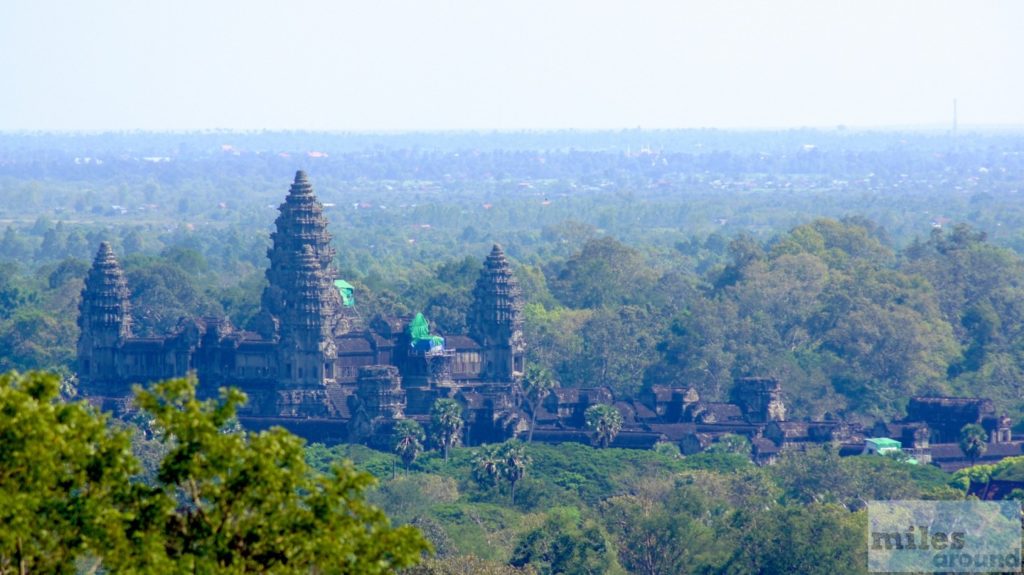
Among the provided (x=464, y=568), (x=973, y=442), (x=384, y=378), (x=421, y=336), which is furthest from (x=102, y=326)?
(x=464, y=568)

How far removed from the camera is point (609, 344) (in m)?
106

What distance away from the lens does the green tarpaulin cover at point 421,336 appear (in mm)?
94438

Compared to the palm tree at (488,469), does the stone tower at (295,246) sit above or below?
above

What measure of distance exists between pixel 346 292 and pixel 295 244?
7.03m

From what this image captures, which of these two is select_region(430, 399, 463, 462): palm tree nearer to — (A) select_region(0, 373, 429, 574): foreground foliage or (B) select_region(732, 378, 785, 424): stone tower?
(B) select_region(732, 378, 785, 424): stone tower

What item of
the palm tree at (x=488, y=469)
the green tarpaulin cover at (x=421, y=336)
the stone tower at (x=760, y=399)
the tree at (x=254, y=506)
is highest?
the tree at (x=254, y=506)

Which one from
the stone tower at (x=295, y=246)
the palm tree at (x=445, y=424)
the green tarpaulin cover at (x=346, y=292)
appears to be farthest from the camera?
the green tarpaulin cover at (x=346, y=292)

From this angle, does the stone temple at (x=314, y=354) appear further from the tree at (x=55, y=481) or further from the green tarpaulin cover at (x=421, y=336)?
the tree at (x=55, y=481)

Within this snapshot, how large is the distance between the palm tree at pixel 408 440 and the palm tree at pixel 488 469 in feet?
→ 16.0

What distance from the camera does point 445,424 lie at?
86.6m

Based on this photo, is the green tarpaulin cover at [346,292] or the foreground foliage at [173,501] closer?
the foreground foliage at [173,501]

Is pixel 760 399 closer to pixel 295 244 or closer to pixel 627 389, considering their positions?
pixel 627 389

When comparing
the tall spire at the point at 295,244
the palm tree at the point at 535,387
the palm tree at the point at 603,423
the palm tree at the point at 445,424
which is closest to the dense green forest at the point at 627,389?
the palm tree at the point at 445,424

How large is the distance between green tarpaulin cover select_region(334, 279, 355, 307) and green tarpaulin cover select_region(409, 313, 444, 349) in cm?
645
